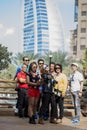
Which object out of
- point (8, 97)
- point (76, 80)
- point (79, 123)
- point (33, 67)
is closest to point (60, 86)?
point (76, 80)

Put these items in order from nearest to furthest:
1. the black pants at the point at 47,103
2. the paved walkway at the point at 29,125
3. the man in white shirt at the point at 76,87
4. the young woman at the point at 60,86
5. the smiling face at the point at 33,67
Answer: the paved walkway at the point at 29,125, the smiling face at the point at 33,67, the black pants at the point at 47,103, the young woman at the point at 60,86, the man in white shirt at the point at 76,87

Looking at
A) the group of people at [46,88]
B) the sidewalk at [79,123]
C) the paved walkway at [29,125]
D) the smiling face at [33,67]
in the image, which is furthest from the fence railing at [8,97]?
the smiling face at [33,67]

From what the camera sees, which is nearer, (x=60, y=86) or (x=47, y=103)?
(x=47, y=103)

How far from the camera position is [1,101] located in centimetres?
1501

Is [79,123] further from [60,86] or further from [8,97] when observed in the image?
[8,97]

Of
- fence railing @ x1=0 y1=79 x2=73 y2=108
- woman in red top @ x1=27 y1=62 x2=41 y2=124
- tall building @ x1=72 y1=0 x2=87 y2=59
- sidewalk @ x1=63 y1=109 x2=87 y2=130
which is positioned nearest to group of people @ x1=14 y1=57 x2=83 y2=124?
woman in red top @ x1=27 y1=62 x2=41 y2=124

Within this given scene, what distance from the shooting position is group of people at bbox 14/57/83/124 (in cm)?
1154

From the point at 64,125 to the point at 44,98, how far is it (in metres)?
0.83

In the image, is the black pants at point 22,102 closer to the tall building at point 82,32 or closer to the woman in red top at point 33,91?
the woman in red top at point 33,91

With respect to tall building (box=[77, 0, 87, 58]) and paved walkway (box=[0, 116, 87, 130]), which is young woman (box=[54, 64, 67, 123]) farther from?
tall building (box=[77, 0, 87, 58])

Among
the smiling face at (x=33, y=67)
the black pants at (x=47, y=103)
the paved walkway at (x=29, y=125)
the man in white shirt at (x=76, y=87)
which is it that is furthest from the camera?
the man in white shirt at (x=76, y=87)

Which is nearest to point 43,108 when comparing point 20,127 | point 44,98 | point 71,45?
point 44,98

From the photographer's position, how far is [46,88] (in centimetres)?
1169

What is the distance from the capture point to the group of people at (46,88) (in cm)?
1154
